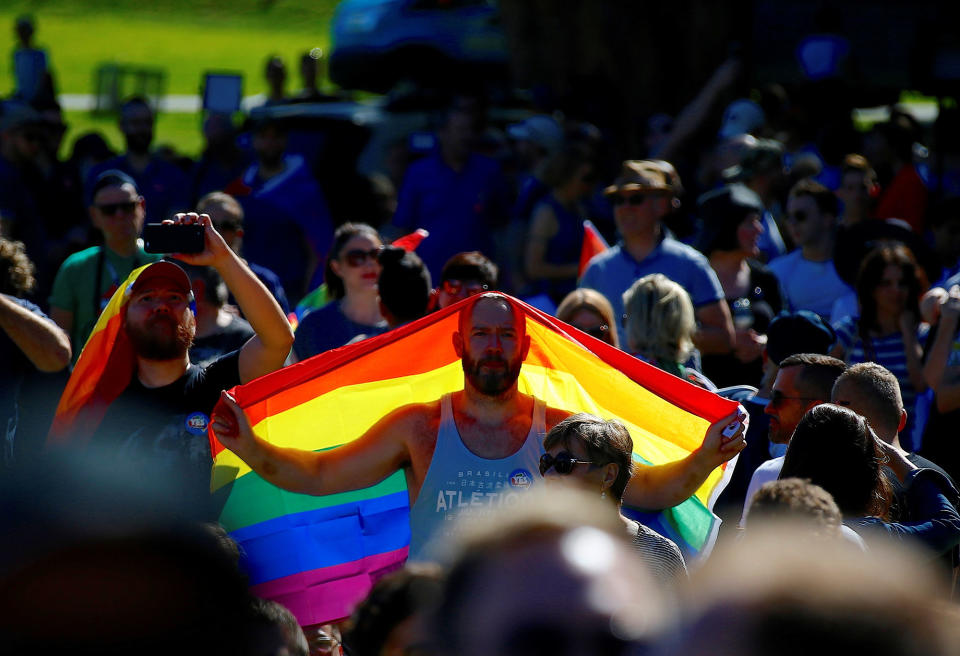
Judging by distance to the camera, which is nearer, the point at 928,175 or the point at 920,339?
the point at 920,339

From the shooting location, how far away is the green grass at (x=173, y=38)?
29.2 m

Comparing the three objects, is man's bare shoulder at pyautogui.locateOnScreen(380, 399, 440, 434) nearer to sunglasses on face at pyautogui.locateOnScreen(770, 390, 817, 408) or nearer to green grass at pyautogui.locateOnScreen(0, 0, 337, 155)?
sunglasses on face at pyautogui.locateOnScreen(770, 390, 817, 408)

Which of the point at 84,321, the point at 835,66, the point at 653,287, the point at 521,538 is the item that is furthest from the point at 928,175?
the point at 521,538

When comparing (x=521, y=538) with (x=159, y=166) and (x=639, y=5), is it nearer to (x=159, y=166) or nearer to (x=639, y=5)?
(x=159, y=166)

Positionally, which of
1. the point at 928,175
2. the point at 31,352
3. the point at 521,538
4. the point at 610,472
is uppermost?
the point at 521,538

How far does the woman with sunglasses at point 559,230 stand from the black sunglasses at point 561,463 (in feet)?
12.9

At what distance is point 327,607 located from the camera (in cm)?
433

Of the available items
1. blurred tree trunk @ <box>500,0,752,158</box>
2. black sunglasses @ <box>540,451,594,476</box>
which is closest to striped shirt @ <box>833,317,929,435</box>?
black sunglasses @ <box>540,451,594,476</box>

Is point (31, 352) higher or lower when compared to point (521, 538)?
lower

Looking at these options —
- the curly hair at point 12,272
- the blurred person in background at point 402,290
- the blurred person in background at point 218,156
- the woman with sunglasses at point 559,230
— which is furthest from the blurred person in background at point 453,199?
the curly hair at point 12,272

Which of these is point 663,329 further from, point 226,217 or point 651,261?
point 226,217

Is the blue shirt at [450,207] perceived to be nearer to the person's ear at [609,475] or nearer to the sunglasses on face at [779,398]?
the sunglasses on face at [779,398]

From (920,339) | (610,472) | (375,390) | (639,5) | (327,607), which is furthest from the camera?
(639,5)

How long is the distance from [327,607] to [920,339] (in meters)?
3.08
